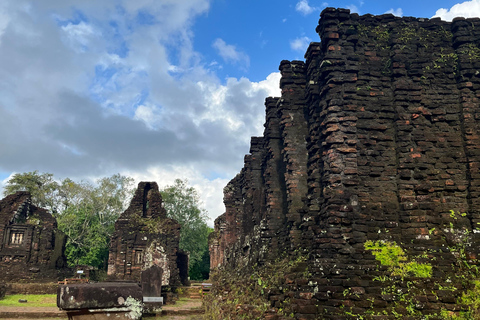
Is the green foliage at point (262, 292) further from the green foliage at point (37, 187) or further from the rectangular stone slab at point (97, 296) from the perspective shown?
the green foliage at point (37, 187)

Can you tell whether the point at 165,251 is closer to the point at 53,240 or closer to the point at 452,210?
the point at 53,240

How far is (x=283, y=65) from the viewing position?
12617mm

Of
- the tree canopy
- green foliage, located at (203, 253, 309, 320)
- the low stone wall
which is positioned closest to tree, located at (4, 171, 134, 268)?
the tree canopy

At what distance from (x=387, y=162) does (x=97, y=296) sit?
6029mm

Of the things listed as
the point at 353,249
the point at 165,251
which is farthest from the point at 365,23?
the point at 165,251

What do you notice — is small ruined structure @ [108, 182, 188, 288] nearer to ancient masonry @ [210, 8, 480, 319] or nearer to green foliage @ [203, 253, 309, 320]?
green foliage @ [203, 253, 309, 320]

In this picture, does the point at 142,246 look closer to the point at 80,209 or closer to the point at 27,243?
the point at 27,243

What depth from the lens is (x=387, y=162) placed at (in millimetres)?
8547

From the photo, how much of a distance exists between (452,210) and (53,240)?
2663cm

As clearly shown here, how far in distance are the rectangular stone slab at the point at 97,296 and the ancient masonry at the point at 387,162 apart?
3138mm

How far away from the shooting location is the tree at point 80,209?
128ft

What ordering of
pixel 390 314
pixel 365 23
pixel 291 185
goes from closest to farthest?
→ pixel 390 314
pixel 365 23
pixel 291 185

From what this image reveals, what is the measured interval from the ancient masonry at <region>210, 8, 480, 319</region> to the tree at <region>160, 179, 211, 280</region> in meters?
39.8

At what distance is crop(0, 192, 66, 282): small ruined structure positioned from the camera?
88.4 feet
